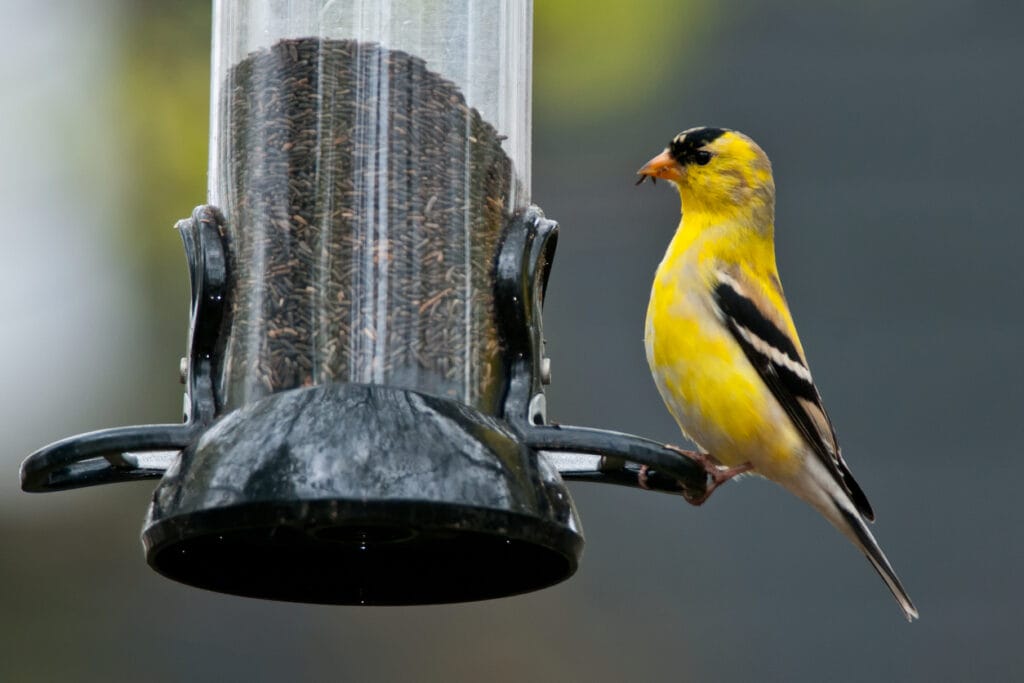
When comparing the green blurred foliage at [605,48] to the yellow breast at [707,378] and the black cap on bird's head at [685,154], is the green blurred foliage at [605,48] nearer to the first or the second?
the black cap on bird's head at [685,154]

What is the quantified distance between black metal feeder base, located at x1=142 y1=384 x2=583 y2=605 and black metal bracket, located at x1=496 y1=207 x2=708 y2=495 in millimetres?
85

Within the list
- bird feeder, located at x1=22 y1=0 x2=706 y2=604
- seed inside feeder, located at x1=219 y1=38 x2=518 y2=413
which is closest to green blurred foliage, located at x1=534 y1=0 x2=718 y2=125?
bird feeder, located at x1=22 y1=0 x2=706 y2=604

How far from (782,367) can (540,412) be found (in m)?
1.25

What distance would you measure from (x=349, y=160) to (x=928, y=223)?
5129 millimetres

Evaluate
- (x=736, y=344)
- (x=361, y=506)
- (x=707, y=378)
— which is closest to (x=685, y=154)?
(x=736, y=344)

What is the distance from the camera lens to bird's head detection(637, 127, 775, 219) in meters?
5.07

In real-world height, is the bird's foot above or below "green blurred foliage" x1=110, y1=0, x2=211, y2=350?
below

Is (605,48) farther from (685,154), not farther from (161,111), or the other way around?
(161,111)

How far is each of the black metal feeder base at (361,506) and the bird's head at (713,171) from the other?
5.76 ft

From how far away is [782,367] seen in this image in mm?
4773

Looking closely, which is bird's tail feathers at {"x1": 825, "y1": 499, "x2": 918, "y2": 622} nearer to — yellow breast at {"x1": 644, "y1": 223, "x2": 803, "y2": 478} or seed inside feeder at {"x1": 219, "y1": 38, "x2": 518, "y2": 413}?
yellow breast at {"x1": 644, "y1": 223, "x2": 803, "y2": 478}

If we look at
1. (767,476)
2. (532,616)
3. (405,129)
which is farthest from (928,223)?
(405,129)

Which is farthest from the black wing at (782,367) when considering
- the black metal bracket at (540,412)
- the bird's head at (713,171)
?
the black metal bracket at (540,412)

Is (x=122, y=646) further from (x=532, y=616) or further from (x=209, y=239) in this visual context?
(x=209, y=239)
